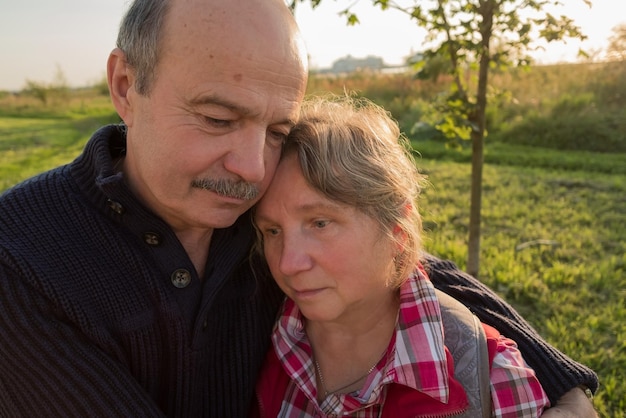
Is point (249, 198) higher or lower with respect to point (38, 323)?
higher

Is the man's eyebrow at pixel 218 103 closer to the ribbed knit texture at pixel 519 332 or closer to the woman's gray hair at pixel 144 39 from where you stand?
the woman's gray hair at pixel 144 39

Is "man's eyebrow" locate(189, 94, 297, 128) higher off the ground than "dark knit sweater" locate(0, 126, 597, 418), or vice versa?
"man's eyebrow" locate(189, 94, 297, 128)

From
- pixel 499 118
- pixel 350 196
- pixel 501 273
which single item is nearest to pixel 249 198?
pixel 350 196

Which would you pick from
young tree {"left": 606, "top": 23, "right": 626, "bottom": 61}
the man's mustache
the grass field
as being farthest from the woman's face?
young tree {"left": 606, "top": 23, "right": 626, "bottom": 61}

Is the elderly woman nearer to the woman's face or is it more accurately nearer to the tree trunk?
the woman's face

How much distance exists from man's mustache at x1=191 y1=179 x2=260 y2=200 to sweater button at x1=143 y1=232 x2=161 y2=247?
225 millimetres

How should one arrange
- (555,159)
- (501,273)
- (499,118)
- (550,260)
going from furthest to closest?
(499,118) → (555,159) → (550,260) → (501,273)

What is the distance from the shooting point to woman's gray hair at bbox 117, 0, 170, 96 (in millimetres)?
1707

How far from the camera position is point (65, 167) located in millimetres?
1991

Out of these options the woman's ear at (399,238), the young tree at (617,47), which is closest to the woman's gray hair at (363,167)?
the woman's ear at (399,238)

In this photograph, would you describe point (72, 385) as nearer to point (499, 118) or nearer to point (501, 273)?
point (501, 273)

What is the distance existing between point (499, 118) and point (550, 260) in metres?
8.64

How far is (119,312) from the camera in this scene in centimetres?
171

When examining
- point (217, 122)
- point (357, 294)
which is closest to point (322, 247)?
point (357, 294)
